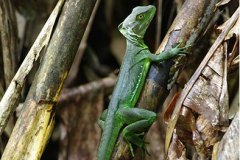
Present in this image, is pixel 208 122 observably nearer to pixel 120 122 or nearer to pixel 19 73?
pixel 120 122

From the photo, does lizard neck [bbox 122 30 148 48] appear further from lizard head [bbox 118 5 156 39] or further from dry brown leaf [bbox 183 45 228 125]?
dry brown leaf [bbox 183 45 228 125]

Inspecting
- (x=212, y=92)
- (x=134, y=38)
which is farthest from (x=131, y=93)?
(x=212, y=92)

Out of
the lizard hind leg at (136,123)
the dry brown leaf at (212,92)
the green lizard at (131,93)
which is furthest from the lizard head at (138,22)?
the dry brown leaf at (212,92)

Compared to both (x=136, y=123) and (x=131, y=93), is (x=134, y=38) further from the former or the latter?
(x=136, y=123)

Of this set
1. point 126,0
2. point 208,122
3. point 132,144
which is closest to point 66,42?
point 132,144

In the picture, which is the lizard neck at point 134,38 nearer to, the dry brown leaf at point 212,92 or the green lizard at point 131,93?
the green lizard at point 131,93

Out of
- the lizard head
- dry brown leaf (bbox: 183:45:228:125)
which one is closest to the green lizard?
the lizard head
